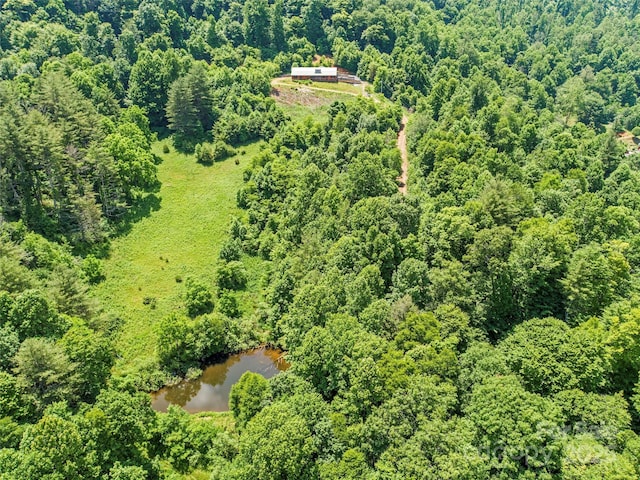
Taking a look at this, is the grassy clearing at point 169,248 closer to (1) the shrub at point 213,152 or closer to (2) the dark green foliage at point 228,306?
(1) the shrub at point 213,152

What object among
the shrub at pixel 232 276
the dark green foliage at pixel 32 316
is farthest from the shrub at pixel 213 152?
the dark green foliage at pixel 32 316

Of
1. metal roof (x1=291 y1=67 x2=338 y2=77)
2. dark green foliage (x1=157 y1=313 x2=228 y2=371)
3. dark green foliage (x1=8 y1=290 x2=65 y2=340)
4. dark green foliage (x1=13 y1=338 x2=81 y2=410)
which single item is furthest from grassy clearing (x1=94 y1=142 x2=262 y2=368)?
metal roof (x1=291 y1=67 x2=338 y2=77)

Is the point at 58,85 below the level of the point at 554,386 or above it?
above

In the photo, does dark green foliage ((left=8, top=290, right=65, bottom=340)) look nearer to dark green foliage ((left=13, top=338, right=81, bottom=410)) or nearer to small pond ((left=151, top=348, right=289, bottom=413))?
dark green foliage ((left=13, top=338, right=81, bottom=410))

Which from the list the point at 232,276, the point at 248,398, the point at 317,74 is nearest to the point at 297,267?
the point at 232,276

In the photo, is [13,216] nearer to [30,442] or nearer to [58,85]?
[58,85]

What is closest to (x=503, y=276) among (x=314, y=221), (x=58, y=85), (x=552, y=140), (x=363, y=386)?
(x=363, y=386)
